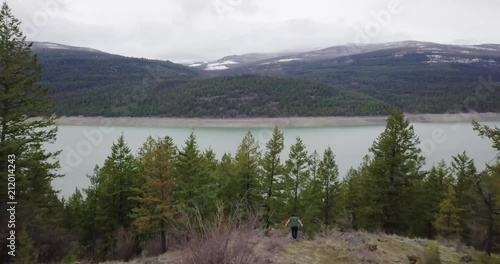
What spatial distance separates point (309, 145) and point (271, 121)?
34822mm

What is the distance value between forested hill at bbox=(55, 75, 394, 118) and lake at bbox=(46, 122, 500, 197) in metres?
17.9

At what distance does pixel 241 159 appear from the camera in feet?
Answer: 68.0

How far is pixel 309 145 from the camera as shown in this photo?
199 ft

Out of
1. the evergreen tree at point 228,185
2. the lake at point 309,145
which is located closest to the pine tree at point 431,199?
the evergreen tree at point 228,185

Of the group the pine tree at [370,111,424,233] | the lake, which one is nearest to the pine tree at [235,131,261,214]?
the pine tree at [370,111,424,233]

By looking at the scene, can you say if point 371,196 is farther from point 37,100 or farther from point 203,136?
point 203,136

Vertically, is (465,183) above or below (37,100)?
below

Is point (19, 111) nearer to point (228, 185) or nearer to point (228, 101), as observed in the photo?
point (228, 185)

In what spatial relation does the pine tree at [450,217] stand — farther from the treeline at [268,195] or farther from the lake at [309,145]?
the lake at [309,145]

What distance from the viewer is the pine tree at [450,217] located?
20500 mm

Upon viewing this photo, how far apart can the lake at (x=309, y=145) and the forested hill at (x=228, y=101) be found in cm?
1795

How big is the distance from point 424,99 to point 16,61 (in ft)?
442

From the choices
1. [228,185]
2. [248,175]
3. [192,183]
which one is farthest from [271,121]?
[192,183]

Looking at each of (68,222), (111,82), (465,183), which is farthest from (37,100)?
(111,82)
